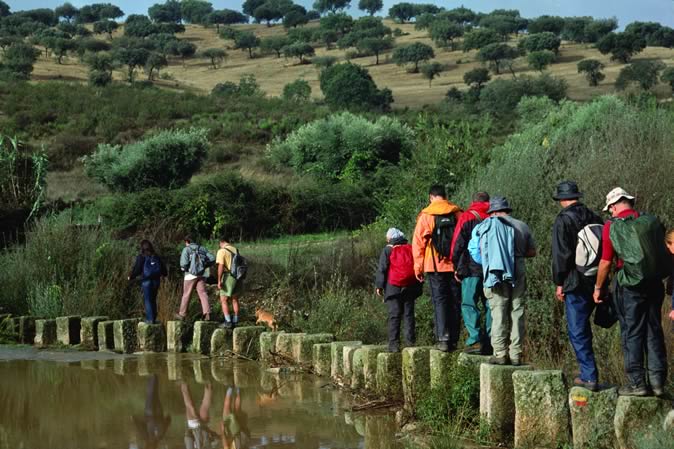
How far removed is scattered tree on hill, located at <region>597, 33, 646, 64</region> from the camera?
3792 inches

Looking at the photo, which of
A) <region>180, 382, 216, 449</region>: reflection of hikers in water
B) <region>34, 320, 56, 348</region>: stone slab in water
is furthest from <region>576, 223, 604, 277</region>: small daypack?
<region>34, 320, 56, 348</region>: stone slab in water

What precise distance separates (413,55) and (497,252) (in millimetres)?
96865

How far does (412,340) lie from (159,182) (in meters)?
30.9

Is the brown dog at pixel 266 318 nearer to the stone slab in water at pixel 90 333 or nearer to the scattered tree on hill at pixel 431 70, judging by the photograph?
the stone slab in water at pixel 90 333

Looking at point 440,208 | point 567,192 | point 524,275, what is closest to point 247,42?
point 440,208

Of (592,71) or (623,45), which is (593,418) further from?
(623,45)

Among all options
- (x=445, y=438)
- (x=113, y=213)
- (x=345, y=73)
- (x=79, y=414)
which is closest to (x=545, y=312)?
(x=445, y=438)

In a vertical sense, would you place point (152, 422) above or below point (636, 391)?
below

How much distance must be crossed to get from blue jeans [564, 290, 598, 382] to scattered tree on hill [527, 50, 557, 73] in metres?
88.8

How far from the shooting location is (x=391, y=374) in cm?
1192

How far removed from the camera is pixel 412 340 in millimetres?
12953

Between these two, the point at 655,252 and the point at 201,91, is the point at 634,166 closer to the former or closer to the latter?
the point at 655,252

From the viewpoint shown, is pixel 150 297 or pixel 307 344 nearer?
pixel 307 344

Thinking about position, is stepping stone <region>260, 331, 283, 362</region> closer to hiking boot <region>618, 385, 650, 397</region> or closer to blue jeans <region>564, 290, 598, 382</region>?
blue jeans <region>564, 290, 598, 382</region>
